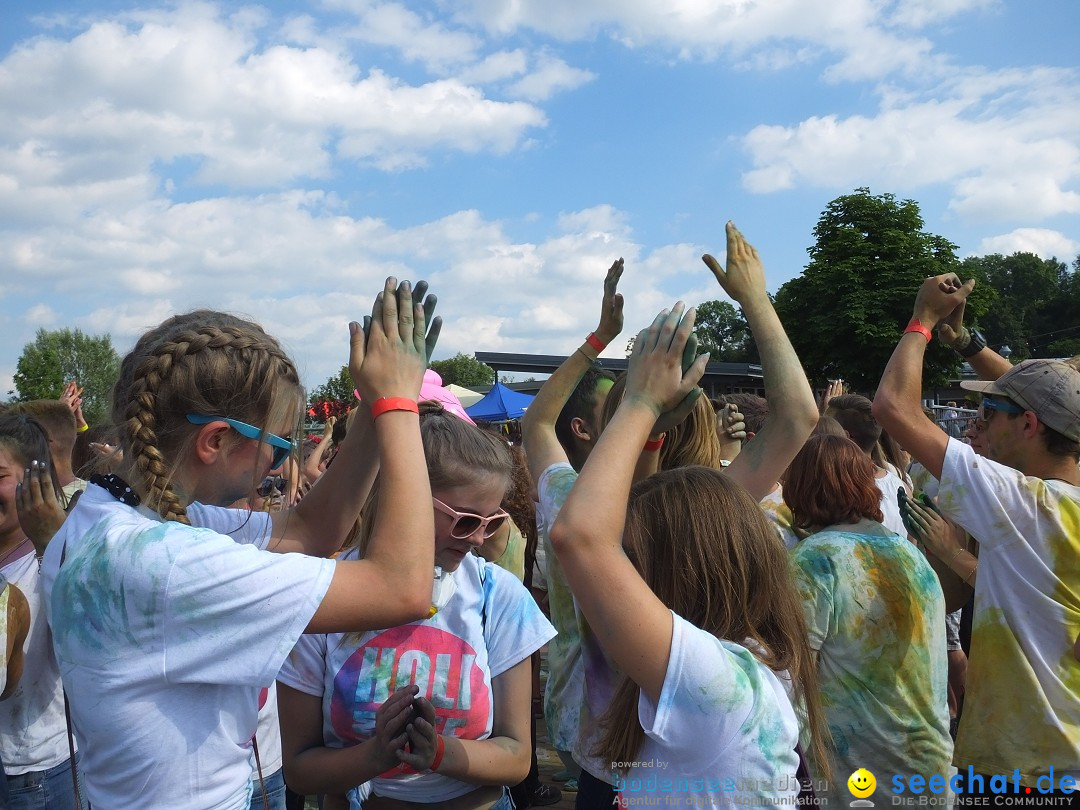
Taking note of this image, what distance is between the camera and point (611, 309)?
9.31 feet

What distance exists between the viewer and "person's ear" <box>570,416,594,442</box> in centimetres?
334

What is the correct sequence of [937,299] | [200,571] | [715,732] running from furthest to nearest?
1. [937,299]
2. [715,732]
3. [200,571]

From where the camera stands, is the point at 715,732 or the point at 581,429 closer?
the point at 715,732

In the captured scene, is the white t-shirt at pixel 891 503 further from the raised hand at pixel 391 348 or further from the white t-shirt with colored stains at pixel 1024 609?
the raised hand at pixel 391 348

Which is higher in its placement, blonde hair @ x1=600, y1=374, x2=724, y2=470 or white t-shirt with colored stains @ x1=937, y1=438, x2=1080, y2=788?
blonde hair @ x1=600, y1=374, x2=724, y2=470

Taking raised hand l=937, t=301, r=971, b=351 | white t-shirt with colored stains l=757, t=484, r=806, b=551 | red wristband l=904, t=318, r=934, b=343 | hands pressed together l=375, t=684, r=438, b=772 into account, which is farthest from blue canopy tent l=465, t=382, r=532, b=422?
hands pressed together l=375, t=684, r=438, b=772

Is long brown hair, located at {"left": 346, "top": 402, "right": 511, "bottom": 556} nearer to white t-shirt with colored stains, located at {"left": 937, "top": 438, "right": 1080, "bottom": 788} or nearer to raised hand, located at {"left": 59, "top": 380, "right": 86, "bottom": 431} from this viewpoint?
white t-shirt with colored stains, located at {"left": 937, "top": 438, "right": 1080, "bottom": 788}

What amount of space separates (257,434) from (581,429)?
174 centimetres

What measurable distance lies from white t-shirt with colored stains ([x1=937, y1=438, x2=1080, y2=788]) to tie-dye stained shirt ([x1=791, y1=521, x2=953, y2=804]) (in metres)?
0.19

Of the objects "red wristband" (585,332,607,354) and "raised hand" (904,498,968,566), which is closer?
"red wristband" (585,332,607,354)

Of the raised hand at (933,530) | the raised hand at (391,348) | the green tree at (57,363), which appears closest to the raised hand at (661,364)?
the raised hand at (391,348)

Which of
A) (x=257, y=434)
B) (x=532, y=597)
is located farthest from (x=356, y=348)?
(x=532, y=597)

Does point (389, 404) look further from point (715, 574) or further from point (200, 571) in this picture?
point (715, 574)

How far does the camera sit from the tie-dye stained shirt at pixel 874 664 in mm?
2816
